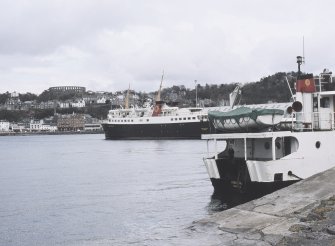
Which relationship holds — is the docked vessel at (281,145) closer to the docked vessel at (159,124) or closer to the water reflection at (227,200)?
the water reflection at (227,200)

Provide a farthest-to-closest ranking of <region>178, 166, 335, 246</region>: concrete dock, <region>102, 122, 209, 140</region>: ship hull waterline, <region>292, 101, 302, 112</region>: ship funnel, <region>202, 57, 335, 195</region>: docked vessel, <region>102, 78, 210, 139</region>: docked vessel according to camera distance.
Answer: <region>102, 122, 209, 140</region>: ship hull waterline < <region>102, 78, 210, 139</region>: docked vessel < <region>292, 101, 302, 112</region>: ship funnel < <region>202, 57, 335, 195</region>: docked vessel < <region>178, 166, 335, 246</region>: concrete dock

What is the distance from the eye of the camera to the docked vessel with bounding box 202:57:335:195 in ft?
73.7

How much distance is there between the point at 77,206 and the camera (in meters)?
26.9

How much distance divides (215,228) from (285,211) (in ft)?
8.50

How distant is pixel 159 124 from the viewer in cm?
12200

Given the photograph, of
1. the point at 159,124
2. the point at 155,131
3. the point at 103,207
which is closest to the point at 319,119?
the point at 103,207

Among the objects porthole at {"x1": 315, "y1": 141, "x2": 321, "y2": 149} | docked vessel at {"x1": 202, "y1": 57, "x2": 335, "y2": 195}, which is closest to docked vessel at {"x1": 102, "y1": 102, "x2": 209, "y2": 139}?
docked vessel at {"x1": 202, "y1": 57, "x2": 335, "y2": 195}

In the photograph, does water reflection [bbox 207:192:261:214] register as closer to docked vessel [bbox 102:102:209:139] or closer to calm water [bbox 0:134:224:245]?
calm water [bbox 0:134:224:245]

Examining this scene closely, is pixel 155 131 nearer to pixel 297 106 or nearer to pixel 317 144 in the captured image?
pixel 297 106

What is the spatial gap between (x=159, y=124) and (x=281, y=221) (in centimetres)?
10618

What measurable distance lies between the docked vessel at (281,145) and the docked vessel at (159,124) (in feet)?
277

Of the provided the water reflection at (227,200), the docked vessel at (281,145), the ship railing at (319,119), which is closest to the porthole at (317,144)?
the docked vessel at (281,145)

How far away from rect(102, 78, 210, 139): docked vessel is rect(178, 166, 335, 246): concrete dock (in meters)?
91.4

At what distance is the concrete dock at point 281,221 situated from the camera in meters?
14.2
